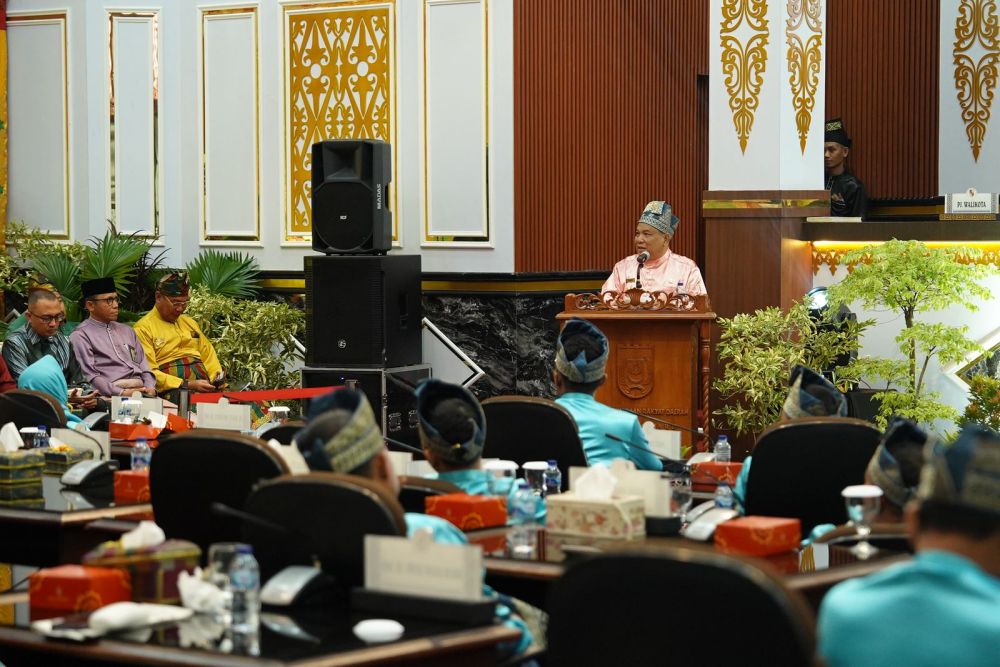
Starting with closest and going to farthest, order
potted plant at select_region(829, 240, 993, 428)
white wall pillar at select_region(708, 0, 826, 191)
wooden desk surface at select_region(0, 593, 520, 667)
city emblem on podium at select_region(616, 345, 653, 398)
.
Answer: wooden desk surface at select_region(0, 593, 520, 667)
potted plant at select_region(829, 240, 993, 428)
city emblem on podium at select_region(616, 345, 653, 398)
white wall pillar at select_region(708, 0, 826, 191)

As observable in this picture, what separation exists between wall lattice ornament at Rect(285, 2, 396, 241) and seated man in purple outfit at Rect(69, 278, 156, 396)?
7.65 ft

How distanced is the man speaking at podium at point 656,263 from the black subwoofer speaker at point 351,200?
1758mm

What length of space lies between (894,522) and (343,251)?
595 cm

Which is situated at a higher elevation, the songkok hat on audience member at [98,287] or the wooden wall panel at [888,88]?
the wooden wall panel at [888,88]

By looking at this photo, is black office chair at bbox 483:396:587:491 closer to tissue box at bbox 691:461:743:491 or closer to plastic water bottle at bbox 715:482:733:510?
tissue box at bbox 691:461:743:491

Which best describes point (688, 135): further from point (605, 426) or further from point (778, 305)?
point (605, 426)

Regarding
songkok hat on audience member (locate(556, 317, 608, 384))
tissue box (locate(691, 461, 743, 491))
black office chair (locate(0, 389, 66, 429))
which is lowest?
tissue box (locate(691, 461, 743, 491))

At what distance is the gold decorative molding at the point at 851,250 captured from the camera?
7852 millimetres

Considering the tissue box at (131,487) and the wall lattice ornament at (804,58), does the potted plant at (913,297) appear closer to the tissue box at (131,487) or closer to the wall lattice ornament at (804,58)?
the wall lattice ornament at (804,58)

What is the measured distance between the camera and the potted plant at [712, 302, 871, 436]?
727 centimetres

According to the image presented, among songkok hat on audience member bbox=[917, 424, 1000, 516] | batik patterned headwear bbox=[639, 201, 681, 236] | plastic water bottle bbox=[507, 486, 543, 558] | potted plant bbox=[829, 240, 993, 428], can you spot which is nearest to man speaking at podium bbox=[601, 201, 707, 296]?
batik patterned headwear bbox=[639, 201, 681, 236]

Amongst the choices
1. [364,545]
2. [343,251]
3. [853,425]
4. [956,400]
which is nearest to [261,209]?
[343,251]

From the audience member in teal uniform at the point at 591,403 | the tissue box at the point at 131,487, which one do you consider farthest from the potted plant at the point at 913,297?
the tissue box at the point at 131,487

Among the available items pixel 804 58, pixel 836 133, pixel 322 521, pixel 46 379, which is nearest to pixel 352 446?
pixel 322 521
